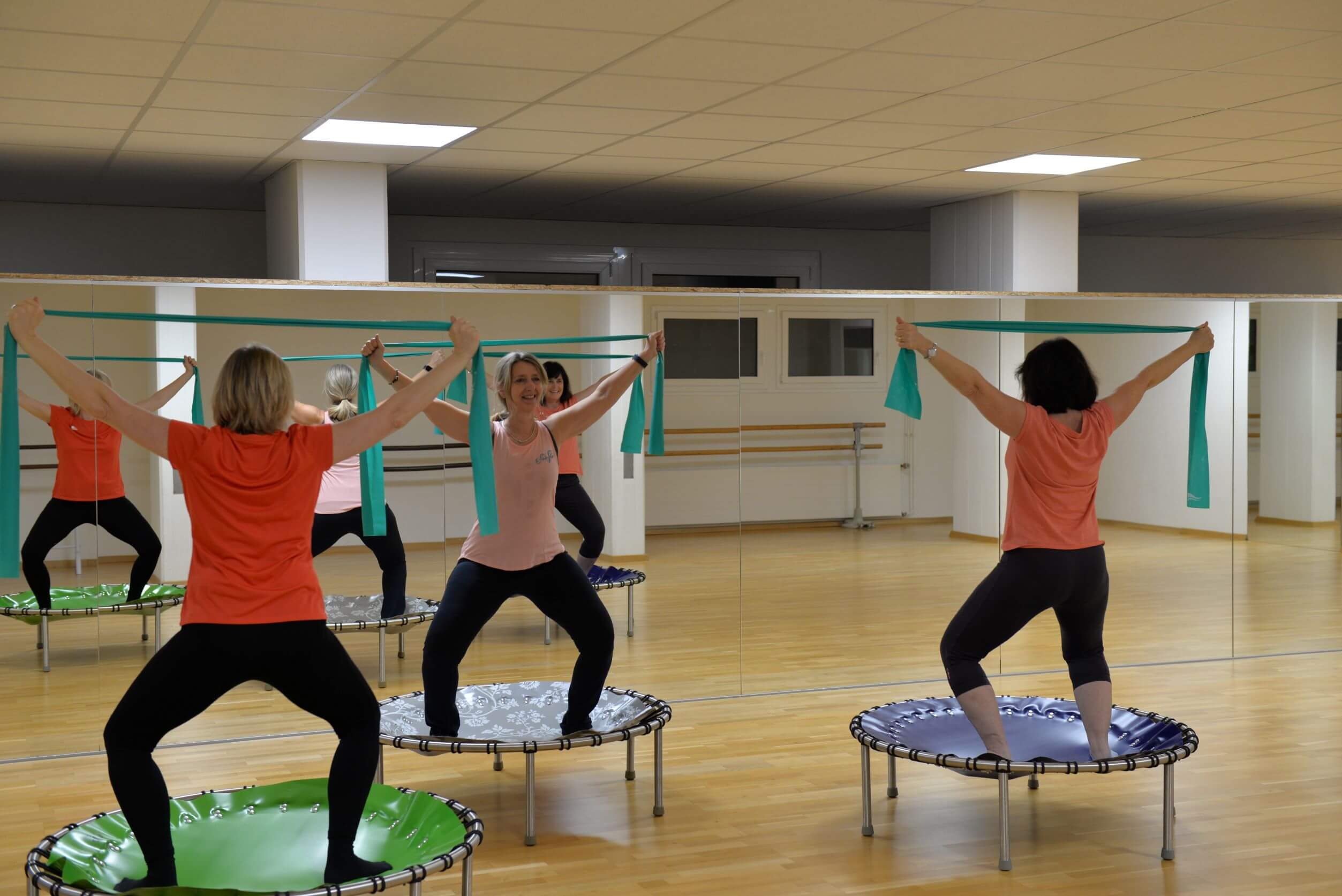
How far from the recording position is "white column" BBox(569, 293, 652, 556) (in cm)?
555

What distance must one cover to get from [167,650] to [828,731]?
9.88ft

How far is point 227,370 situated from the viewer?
2.78m

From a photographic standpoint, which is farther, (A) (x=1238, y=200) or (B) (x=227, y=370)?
(A) (x=1238, y=200)

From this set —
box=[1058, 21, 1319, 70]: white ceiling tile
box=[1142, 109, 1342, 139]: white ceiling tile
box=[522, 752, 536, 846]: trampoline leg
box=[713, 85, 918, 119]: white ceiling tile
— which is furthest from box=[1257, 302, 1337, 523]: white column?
box=[522, 752, 536, 846]: trampoline leg

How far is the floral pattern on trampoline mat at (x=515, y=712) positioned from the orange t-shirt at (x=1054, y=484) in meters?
1.30

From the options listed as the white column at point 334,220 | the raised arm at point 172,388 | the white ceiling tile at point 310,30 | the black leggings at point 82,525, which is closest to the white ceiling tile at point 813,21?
the white ceiling tile at point 310,30

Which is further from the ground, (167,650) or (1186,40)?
(1186,40)

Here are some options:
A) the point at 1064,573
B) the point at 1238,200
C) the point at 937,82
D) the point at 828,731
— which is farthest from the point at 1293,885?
the point at 1238,200

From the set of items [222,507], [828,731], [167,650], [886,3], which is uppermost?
[886,3]

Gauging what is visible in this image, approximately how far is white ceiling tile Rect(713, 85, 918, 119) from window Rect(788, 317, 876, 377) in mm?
881

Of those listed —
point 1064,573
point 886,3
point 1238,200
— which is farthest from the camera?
point 1238,200

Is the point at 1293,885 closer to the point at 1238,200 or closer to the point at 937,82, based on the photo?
the point at 937,82

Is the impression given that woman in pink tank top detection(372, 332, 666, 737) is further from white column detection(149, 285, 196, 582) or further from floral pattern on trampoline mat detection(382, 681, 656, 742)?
white column detection(149, 285, 196, 582)

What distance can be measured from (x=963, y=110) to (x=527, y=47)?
2030 millimetres
